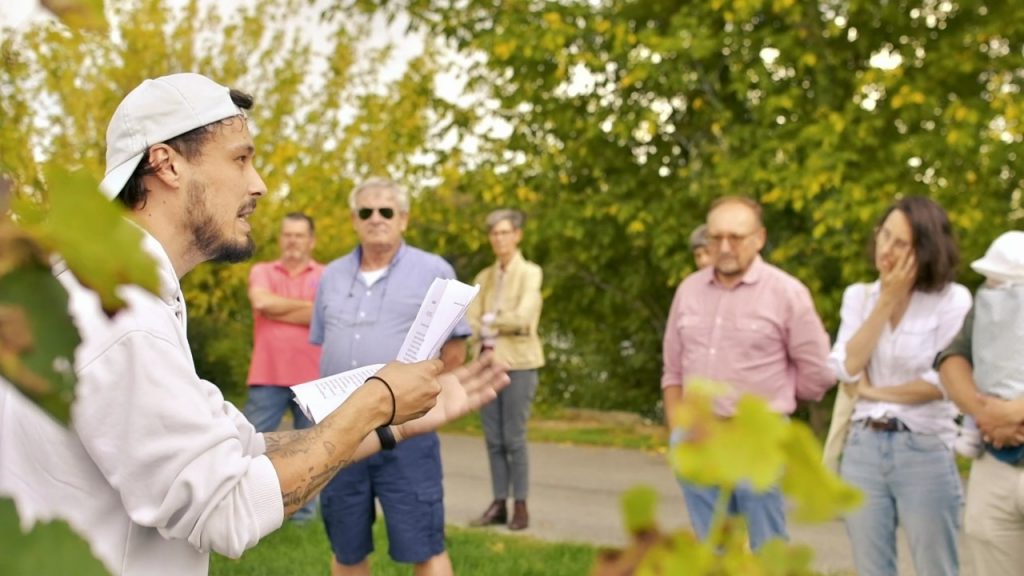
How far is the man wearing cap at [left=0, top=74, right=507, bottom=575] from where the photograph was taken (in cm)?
207

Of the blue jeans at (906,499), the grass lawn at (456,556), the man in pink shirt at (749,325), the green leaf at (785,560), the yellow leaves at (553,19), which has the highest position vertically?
the yellow leaves at (553,19)

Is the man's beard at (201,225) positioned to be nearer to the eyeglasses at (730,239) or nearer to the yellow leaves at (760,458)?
the yellow leaves at (760,458)

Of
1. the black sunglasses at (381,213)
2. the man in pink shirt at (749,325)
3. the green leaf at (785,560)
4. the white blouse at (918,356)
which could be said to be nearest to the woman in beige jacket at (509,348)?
the black sunglasses at (381,213)

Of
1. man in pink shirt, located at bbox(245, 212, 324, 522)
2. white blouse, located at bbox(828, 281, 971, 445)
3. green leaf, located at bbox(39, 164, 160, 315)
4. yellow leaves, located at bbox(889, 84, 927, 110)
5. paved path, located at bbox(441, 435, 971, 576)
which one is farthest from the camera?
yellow leaves, located at bbox(889, 84, 927, 110)

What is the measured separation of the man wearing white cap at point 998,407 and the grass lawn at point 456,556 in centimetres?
270

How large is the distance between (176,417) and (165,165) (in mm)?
620

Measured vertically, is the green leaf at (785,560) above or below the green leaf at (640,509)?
below

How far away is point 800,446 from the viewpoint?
689mm

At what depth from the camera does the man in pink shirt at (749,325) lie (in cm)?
527

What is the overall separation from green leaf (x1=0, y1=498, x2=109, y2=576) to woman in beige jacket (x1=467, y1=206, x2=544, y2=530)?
24.8 feet

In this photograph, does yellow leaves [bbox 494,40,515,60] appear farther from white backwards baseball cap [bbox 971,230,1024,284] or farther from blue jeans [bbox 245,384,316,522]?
white backwards baseball cap [bbox 971,230,1024,284]

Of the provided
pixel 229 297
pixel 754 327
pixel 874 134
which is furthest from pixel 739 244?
pixel 229 297

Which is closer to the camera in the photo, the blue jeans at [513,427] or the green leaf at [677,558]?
the green leaf at [677,558]

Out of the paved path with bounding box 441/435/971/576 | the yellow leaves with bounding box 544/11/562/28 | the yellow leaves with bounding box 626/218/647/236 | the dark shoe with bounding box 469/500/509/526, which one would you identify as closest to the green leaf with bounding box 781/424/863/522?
the paved path with bounding box 441/435/971/576
